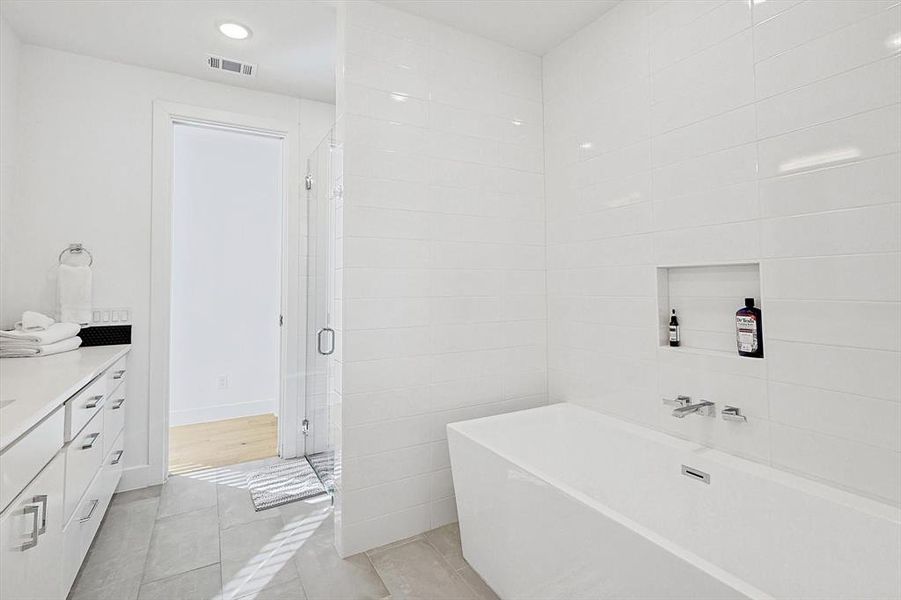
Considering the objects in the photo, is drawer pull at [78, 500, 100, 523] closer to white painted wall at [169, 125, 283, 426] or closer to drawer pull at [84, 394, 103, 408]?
drawer pull at [84, 394, 103, 408]

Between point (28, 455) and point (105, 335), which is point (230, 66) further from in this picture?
point (28, 455)

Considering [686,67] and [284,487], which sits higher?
[686,67]

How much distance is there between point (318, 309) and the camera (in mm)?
2975

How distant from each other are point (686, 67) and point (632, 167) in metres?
0.45

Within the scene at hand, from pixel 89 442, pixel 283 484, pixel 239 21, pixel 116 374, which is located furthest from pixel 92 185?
pixel 283 484

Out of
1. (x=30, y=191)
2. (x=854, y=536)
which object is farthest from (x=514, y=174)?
(x=30, y=191)

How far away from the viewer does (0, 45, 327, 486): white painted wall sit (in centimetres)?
253

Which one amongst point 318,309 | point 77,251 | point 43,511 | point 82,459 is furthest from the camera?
point 318,309

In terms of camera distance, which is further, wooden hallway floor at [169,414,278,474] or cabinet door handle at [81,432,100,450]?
wooden hallway floor at [169,414,278,474]

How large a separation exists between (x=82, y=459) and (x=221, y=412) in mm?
2667

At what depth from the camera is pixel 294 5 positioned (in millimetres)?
2223

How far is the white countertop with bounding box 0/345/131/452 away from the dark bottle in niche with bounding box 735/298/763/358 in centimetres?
224

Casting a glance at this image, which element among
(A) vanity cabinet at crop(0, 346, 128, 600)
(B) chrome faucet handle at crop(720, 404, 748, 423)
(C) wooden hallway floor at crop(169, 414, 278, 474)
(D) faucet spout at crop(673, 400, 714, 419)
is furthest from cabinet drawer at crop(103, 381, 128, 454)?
(B) chrome faucet handle at crop(720, 404, 748, 423)

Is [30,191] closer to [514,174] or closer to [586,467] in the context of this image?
[514,174]
